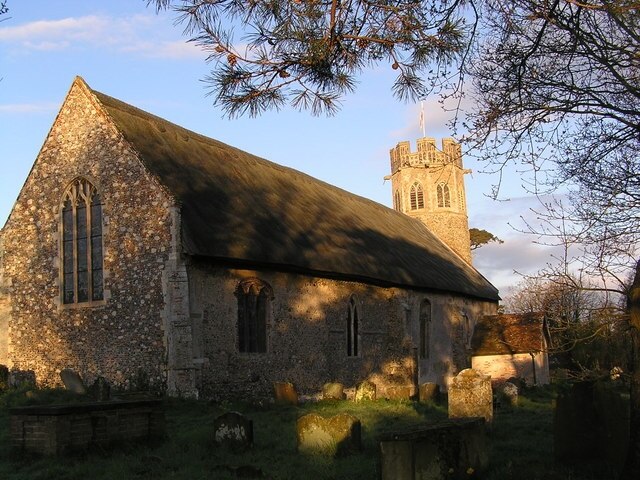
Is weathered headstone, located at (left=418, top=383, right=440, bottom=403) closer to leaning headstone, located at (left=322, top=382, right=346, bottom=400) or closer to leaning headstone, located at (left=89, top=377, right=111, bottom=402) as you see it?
leaning headstone, located at (left=322, top=382, right=346, bottom=400)

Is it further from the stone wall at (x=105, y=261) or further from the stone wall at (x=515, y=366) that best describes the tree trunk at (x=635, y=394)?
the stone wall at (x=515, y=366)

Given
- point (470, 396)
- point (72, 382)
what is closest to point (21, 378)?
point (72, 382)

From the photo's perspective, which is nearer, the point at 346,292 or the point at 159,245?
the point at 159,245

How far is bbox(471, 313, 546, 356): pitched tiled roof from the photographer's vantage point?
3043 cm

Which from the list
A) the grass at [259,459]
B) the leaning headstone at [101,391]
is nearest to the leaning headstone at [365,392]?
the grass at [259,459]

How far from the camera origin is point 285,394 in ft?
60.8

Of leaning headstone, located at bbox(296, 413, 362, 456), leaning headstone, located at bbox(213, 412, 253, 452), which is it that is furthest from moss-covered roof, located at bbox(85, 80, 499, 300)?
leaning headstone, located at bbox(296, 413, 362, 456)

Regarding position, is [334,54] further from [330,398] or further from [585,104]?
[330,398]

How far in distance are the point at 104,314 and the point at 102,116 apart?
16.6ft

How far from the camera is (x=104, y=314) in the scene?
60.4 ft

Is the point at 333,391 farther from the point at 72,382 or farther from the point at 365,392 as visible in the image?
the point at 72,382

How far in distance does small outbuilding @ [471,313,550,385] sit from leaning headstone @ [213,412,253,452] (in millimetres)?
19803

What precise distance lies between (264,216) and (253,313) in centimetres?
336

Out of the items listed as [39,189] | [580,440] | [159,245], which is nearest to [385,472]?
[580,440]
